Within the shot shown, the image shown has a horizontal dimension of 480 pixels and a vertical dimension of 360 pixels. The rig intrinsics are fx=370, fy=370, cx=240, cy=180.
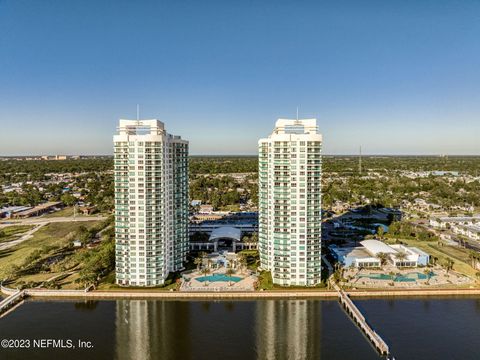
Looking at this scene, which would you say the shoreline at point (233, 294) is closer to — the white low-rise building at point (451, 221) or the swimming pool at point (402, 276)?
the swimming pool at point (402, 276)

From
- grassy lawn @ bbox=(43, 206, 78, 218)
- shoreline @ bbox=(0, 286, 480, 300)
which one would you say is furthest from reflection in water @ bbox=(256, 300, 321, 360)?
grassy lawn @ bbox=(43, 206, 78, 218)

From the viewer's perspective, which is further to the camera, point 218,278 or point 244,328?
point 218,278

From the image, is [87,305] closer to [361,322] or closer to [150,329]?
[150,329]

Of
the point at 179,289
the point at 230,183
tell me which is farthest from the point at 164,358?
the point at 230,183

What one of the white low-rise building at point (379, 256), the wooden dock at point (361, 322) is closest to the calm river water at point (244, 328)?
the wooden dock at point (361, 322)

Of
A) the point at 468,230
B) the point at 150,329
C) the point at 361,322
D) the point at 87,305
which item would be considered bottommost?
the point at 150,329

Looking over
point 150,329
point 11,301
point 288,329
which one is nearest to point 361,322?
point 288,329
